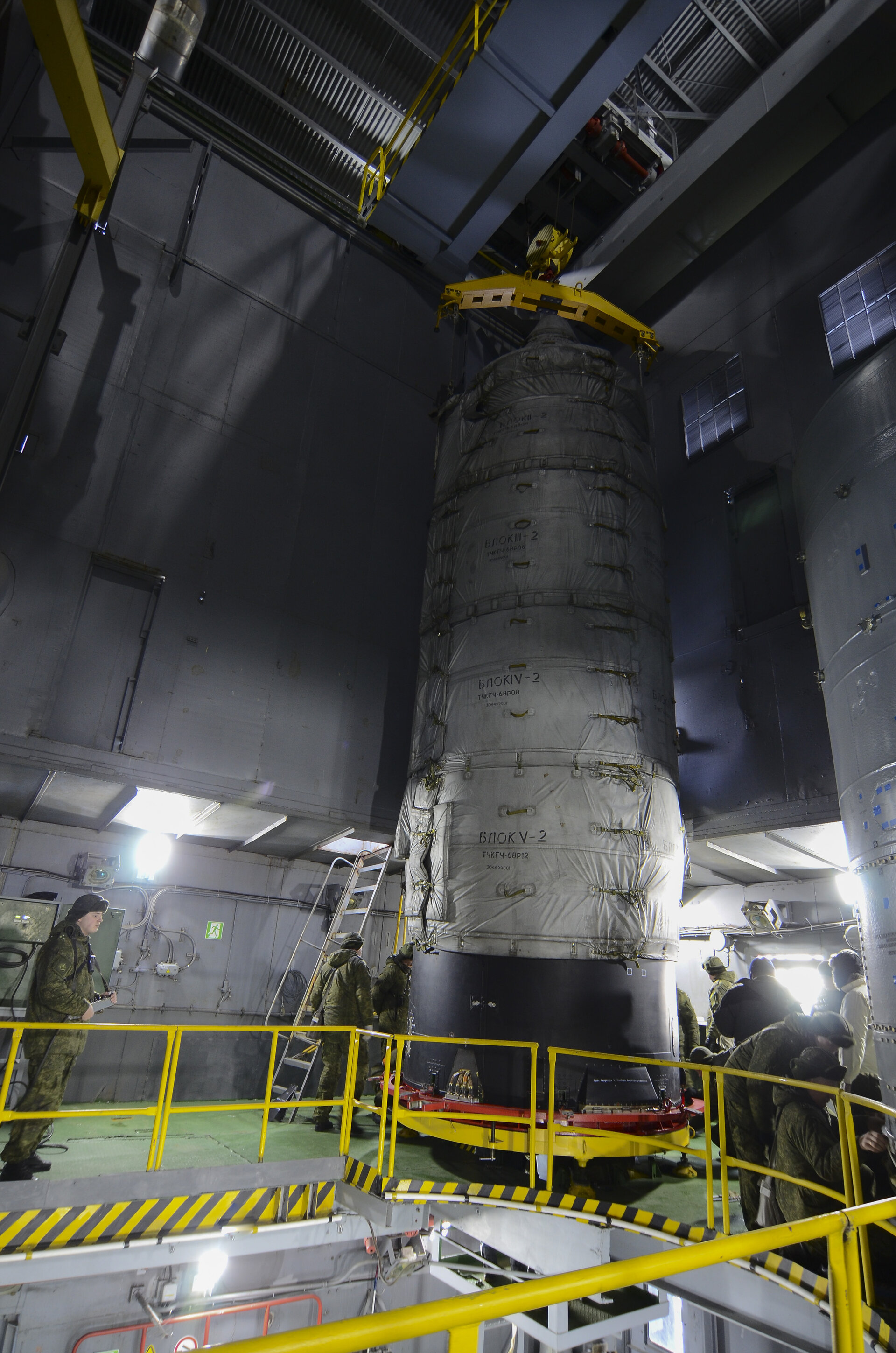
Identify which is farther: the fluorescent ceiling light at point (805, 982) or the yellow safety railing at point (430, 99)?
the fluorescent ceiling light at point (805, 982)

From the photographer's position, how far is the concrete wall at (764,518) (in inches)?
445

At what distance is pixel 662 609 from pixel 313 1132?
816 cm

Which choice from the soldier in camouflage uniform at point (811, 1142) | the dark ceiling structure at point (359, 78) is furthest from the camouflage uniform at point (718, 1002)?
the dark ceiling structure at point (359, 78)

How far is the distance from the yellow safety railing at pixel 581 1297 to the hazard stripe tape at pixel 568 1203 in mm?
2666

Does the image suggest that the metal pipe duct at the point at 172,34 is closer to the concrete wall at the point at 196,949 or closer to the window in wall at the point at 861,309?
the window in wall at the point at 861,309

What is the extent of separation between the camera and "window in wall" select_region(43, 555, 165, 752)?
9.84m

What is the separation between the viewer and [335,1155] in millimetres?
7598

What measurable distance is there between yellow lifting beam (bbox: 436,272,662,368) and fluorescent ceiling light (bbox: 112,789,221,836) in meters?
9.89

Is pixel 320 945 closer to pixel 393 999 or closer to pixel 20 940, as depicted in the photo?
pixel 393 999

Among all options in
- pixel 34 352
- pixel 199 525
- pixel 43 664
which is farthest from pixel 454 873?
pixel 34 352

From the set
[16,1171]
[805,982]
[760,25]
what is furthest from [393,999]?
[760,25]

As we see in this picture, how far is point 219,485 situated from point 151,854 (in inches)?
243

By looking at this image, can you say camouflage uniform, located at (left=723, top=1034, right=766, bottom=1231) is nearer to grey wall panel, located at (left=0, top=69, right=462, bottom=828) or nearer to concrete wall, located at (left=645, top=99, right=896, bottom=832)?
concrete wall, located at (left=645, top=99, right=896, bottom=832)

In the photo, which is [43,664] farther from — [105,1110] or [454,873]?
[454,873]
